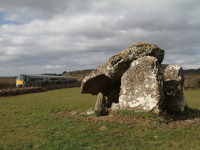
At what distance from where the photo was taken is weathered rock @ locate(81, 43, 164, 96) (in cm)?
1091

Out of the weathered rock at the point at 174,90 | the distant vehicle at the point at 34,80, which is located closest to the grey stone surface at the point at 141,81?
the weathered rock at the point at 174,90

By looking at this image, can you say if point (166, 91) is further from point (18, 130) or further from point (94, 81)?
point (18, 130)

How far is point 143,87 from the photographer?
31.0ft

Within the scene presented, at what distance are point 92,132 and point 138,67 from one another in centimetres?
439

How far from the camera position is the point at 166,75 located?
11.6 meters

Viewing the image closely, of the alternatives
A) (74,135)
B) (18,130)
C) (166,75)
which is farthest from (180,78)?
(18,130)

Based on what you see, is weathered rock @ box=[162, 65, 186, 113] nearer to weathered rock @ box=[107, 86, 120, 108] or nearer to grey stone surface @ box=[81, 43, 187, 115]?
grey stone surface @ box=[81, 43, 187, 115]

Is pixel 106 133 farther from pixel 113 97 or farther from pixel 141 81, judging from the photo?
pixel 113 97

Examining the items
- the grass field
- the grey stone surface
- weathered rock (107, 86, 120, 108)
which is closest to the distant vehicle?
weathered rock (107, 86, 120, 108)

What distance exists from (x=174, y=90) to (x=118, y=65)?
11.8 ft

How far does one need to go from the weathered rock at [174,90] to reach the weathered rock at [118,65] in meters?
1.24

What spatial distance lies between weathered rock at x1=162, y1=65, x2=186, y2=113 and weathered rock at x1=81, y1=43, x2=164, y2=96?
124cm

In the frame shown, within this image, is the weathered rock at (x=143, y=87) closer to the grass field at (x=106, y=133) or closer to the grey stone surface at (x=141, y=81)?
the grey stone surface at (x=141, y=81)

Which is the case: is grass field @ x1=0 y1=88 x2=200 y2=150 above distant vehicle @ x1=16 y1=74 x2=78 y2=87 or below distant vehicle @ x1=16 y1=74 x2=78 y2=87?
below
